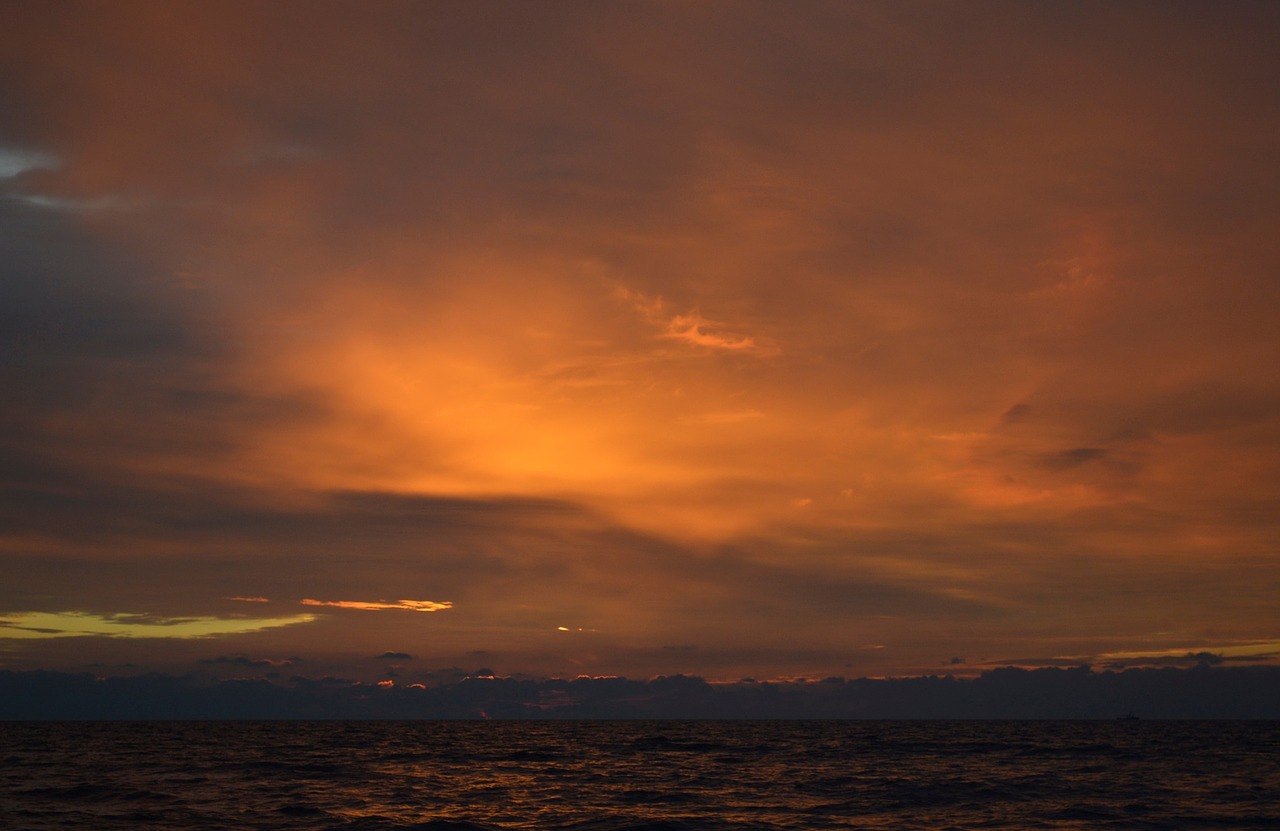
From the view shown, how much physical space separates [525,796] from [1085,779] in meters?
40.0

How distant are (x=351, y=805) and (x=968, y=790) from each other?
36.7 metres

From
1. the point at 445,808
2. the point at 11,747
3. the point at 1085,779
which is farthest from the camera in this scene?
the point at 11,747

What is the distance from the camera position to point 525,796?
57062 millimetres

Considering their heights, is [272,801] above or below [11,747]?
above

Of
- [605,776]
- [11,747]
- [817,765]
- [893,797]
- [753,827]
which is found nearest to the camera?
[753,827]

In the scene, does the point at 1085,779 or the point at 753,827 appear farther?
the point at 1085,779

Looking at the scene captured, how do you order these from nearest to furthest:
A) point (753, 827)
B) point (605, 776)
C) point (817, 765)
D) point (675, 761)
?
point (753, 827), point (605, 776), point (817, 765), point (675, 761)

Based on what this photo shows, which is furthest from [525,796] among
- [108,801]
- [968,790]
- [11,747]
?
[11,747]

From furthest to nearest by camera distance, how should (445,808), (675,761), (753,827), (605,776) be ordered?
(675,761) → (605,776) → (445,808) → (753,827)

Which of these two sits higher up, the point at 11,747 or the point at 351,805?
the point at 351,805

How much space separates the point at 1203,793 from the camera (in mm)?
59094

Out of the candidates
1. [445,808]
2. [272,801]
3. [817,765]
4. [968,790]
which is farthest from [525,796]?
[817,765]

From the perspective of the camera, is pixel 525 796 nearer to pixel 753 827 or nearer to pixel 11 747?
pixel 753 827

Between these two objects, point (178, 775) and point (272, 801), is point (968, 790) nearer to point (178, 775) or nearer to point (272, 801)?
point (272, 801)
